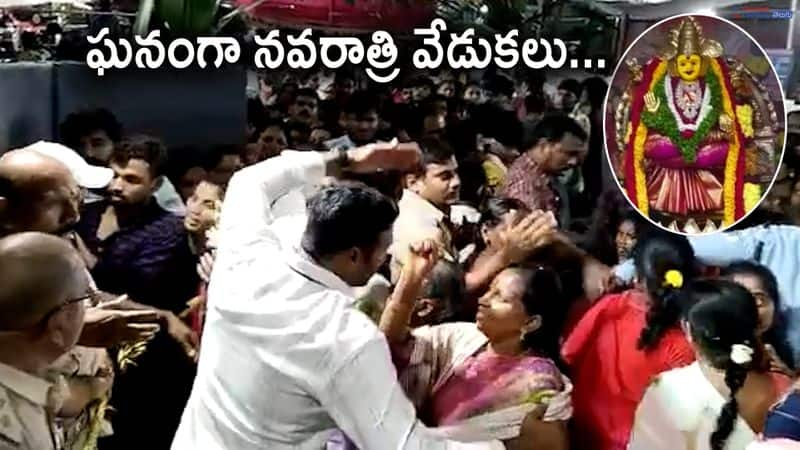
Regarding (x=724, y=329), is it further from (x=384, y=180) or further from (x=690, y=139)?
(x=384, y=180)

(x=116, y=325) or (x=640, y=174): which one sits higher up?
(x=640, y=174)

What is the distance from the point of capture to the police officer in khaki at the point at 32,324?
169cm

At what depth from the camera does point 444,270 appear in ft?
6.35

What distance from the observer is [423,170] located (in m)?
1.93

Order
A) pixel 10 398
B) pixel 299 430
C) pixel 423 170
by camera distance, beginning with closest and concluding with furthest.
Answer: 1. pixel 10 398
2. pixel 299 430
3. pixel 423 170

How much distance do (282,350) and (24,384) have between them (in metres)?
0.37

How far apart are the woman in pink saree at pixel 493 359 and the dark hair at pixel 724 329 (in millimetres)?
228

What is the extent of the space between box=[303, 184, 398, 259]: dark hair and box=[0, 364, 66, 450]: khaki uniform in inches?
17.4

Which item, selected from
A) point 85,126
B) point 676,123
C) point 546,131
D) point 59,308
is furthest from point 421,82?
point 59,308

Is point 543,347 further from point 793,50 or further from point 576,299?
point 793,50

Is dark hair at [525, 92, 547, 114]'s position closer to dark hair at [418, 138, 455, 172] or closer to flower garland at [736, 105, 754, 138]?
dark hair at [418, 138, 455, 172]

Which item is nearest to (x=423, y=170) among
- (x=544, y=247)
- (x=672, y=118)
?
(x=544, y=247)

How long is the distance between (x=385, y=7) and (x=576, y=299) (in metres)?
0.56

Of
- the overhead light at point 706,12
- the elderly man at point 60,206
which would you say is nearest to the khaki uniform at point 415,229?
the elderly man at point 60,206
